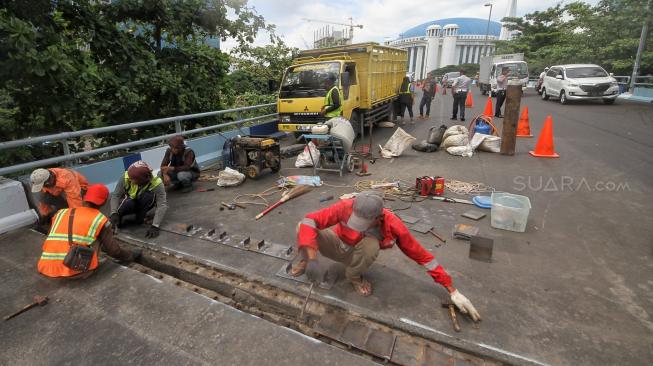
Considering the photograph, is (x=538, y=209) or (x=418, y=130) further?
(x=418, y=130)

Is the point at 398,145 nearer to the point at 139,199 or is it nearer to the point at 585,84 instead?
the point at 139,199

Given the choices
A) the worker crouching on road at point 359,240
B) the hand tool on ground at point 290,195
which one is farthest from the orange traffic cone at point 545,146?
the worker crouching on road at point 359,240

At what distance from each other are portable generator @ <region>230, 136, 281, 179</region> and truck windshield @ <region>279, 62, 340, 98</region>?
7.66 feet

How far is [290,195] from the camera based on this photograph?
5438 mm

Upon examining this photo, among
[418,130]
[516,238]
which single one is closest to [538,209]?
[516,238]

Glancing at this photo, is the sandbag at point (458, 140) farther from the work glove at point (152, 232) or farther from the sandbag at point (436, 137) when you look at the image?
the work glove at point (152, 232)

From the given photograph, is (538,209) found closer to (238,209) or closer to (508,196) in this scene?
(508,196)

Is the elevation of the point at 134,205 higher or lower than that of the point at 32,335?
higher

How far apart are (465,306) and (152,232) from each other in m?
3.68

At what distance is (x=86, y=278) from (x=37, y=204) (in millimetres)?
2016

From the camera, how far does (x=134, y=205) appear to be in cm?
442

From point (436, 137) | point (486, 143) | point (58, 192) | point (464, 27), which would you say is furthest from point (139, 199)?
point (464, 27)

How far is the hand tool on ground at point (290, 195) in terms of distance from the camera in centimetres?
487

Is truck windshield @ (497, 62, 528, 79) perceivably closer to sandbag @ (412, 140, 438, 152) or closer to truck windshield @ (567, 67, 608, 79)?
truck windshield @ (567, 67, 608, 79)
